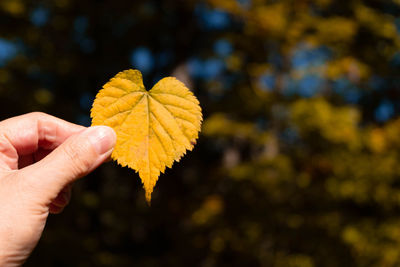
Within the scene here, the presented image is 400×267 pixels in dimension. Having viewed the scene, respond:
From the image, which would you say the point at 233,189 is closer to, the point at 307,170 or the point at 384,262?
Answer: the point at 307,170

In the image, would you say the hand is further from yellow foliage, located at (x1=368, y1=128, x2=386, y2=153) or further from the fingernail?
yellow foliage, located at (x1=368, y1=128, x2=386, y2=153)

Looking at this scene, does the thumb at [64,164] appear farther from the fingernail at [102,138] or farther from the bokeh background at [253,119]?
the bokeh background at [253,119]

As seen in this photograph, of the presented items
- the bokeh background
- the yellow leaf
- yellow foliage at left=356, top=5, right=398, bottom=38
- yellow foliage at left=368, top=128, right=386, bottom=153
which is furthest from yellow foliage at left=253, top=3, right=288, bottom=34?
the yellow leaf

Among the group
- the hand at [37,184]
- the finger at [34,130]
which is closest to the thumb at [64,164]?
the hand at [37,184]

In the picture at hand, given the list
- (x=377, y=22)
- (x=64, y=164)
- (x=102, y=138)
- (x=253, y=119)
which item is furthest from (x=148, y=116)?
(x=253, y=119)

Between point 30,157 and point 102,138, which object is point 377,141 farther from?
point 102,138

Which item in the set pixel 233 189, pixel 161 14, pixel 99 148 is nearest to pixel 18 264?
pixel 99 148

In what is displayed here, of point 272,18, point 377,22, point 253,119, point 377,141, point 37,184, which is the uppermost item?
point 272,18
